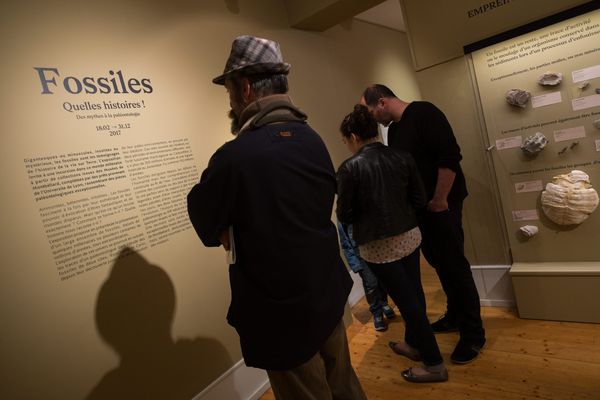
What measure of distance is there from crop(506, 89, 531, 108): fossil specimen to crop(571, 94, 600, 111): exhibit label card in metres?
0.24

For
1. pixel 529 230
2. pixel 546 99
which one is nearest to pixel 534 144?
pixel 546 99

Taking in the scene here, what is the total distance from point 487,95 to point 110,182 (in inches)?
92.5

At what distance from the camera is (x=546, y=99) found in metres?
2.24

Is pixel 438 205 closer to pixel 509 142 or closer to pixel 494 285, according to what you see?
pixel 509 142

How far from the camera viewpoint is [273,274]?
1123mm

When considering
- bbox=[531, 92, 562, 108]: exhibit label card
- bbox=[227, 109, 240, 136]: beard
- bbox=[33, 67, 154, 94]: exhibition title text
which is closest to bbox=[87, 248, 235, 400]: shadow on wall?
bbox=[33, 67, 154, 94]: exhibition title text

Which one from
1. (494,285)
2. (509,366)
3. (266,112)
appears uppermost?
(266,112)

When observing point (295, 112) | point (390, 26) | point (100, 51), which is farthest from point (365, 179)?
point (390, 26)

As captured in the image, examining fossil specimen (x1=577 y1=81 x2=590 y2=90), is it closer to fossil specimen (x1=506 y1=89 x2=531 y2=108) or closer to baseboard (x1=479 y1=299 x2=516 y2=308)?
fossil specimen (x1=506 y1=89 x2=531 y2=108)

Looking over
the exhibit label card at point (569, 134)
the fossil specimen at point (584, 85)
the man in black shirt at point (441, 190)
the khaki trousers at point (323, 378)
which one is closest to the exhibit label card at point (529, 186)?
the exhibit label card at point (569, 134)

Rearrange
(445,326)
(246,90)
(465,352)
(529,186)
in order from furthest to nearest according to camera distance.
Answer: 1. (445,326)
2. (529,186)
3. (465,352)
4. (246,90)

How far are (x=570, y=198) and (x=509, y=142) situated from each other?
495 millimetres

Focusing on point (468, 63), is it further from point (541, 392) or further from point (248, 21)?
point (541, 392)

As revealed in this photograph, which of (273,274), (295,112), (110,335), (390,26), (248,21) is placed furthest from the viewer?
(390,26)
